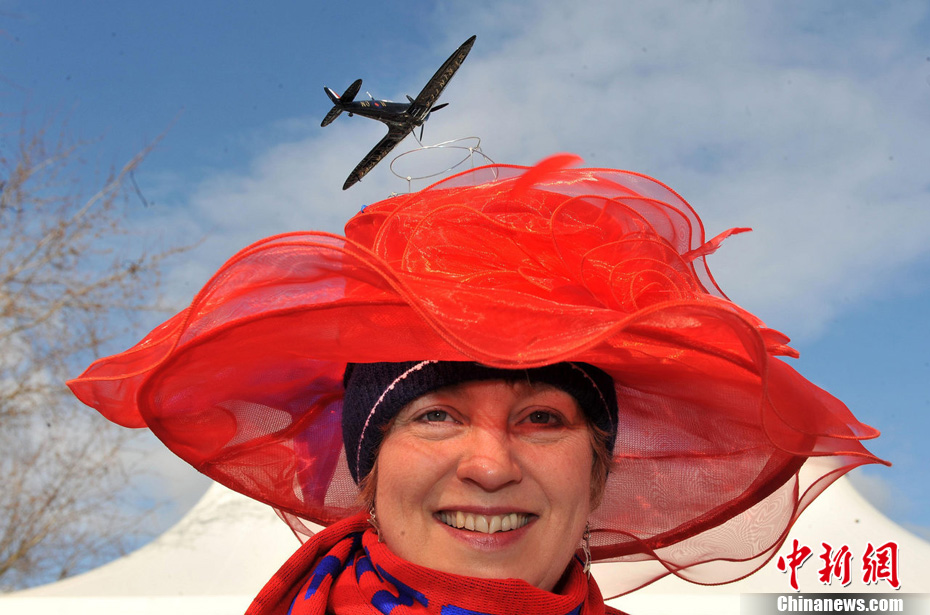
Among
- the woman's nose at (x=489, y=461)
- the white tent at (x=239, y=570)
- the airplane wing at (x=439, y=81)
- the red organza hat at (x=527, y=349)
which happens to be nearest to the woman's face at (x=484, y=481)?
the woman's nose at (x=489, y=461)

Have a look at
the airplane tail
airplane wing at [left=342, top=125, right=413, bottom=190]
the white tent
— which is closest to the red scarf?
airplane wing at [left=342, top=125, right=413, bottom=190]

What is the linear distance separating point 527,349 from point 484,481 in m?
0.28

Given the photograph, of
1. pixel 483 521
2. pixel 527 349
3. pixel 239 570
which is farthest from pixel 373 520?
pixel 239 570

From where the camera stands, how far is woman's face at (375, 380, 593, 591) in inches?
43.8

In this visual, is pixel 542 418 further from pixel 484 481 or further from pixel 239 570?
pixel 239 570

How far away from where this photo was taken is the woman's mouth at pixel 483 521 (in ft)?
3.69

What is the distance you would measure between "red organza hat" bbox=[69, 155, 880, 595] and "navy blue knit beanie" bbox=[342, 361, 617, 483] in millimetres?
44

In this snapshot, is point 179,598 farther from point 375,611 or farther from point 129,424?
point 375,611

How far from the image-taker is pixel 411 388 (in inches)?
45.0

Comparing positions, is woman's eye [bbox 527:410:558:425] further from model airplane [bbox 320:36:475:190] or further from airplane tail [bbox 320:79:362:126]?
airplane tail [bbox 320:79:362:126]

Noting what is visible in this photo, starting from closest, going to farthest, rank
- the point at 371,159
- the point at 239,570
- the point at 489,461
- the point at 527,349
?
1. the point at 527,349
2. the point at 489,461
3. the point at 371,159
4. the point at 239,570

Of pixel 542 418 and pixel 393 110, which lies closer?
pixel 542 418

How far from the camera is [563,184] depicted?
129 cm

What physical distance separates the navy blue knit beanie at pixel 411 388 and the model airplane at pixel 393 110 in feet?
1.41
